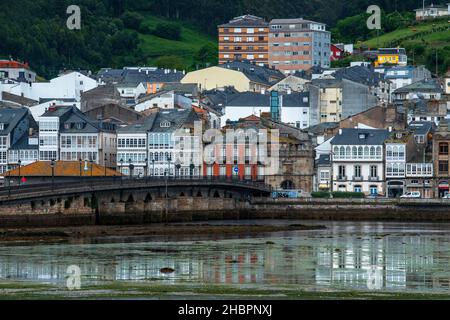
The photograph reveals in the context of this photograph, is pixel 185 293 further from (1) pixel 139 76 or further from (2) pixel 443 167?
(1) pixel 139 76

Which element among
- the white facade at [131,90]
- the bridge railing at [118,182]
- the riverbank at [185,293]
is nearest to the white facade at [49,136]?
the bridge railing at [118,182]

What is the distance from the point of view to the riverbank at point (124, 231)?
289ft

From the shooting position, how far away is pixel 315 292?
2424 inches

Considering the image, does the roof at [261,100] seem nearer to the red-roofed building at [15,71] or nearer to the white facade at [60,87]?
the white facade at [60,87]

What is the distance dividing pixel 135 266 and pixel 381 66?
122437 millimetres

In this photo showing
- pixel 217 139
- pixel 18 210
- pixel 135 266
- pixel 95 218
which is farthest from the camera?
pixel 217 139

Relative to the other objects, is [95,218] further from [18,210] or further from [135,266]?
[135,266]

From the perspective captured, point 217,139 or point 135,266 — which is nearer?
point 135,266

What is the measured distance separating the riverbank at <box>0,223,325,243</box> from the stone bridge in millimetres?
1751

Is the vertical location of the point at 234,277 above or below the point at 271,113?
below

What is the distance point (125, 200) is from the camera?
354 feet

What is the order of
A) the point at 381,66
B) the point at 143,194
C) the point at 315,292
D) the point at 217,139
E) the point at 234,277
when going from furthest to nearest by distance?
the point at 381,66
the point at 217,139
the point at 143,194
the point at 234,277
the point at 315,292

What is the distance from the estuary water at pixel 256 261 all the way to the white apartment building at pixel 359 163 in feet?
107
